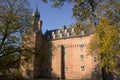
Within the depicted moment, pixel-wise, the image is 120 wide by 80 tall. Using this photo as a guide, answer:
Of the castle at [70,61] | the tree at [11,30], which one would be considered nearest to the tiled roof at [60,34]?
the castle at [70,61]

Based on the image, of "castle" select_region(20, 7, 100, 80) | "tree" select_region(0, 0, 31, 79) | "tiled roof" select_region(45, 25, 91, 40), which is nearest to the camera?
"tree" select_region(0, 0, 31, 79)

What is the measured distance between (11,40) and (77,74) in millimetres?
43336

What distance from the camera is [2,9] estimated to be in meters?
15.8

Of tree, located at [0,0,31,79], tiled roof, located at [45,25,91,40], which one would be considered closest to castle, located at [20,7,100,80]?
tiled roof, located at [45,25,91,40]

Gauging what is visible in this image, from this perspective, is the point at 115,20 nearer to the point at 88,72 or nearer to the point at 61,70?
the point at 88,72

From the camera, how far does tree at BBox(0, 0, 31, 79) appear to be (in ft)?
49.1

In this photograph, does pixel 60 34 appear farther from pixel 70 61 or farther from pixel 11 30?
pixel 11 30

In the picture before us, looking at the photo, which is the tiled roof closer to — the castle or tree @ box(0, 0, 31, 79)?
the castle

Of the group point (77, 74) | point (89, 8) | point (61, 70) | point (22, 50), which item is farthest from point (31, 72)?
point (89, 8)

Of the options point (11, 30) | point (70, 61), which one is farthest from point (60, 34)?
point (11, 30)

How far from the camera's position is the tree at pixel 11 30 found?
49.1 feet

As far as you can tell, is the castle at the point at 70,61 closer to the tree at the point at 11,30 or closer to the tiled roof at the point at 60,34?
the tiled roof at the point at 60,34

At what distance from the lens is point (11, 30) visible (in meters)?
15.1

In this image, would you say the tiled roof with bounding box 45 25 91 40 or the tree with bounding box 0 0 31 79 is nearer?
the tree with bounding box 0 0 31 79
